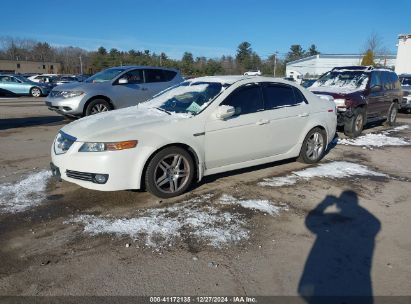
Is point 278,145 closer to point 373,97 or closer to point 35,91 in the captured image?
point 373,97

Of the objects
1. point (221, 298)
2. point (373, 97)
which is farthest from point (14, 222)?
point (373, 97)

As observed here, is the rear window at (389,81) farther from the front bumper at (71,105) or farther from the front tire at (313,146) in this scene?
the front bumper at (71,105)

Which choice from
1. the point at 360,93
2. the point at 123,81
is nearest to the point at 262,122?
the point at 360,93

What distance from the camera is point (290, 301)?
9.11 feet

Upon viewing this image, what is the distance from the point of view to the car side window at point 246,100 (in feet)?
17.3

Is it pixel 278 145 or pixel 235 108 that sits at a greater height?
pixel 235 108

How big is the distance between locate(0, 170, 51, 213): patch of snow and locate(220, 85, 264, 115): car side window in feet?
9.28

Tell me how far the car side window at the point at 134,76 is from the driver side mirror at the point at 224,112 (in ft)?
21.1

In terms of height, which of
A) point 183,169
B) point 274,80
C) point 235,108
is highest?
point 274,80

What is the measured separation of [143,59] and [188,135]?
211 feet

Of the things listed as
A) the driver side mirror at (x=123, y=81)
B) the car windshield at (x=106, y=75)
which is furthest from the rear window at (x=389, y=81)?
the car windshield at (x=106, y=75)

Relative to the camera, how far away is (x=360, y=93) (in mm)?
9516

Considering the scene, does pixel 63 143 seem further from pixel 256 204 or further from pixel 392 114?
pixel 392 114

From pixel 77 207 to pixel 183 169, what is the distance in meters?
1.41
